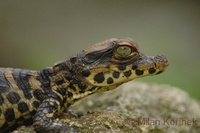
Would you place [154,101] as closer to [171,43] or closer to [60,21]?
[171,43]

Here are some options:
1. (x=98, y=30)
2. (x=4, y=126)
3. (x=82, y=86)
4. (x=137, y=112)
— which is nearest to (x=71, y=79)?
(x=82, y=86)

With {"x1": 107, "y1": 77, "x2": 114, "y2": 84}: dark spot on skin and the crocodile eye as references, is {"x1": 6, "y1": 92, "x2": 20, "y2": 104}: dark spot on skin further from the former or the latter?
the crocodile eye

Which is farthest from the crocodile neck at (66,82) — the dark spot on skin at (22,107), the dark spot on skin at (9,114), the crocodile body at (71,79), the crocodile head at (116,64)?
the dark spot on skin at (9,114)

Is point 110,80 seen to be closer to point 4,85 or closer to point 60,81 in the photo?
point 60,81

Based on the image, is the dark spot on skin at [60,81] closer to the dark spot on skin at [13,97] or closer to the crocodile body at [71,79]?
the crocodile body at [71,79]

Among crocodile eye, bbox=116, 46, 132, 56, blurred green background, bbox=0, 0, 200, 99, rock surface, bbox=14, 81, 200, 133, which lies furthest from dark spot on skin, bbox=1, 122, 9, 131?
blurred green background, bbox=0, 0, 200, 99

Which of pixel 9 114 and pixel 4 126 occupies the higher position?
pixel 9 114
